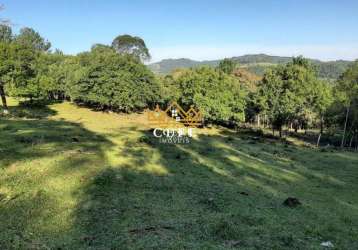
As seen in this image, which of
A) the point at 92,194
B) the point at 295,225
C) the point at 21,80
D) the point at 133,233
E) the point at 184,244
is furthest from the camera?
the point at 21,80

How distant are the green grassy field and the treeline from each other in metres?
35.9

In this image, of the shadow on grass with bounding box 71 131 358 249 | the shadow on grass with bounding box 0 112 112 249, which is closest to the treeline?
the shadow on grass with bounding box 0 112 112 249

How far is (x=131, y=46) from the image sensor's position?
159500 mm

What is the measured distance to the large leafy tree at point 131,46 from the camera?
A: 158375 mm

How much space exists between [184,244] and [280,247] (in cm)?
449

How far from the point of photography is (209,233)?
1756 cm

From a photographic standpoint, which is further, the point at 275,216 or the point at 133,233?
the point at 275,216

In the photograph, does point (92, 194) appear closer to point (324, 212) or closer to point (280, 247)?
point (280, 247)

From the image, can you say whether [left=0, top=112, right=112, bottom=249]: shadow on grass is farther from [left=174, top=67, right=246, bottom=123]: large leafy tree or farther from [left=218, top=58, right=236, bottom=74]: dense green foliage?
[left=218, top=58, right=236, bottom=74]: dense green foliage

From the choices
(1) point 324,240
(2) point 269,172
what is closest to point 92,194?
(1) point 324,240

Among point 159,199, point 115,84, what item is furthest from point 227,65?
point 159,199

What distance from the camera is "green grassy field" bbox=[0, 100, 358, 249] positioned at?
16.8 m

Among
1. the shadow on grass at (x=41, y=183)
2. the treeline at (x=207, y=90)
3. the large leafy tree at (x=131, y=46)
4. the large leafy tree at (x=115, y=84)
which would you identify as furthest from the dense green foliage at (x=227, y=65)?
the shadow on grass at (x=41, y=183)

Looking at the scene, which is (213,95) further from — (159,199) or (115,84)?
(159,199)
